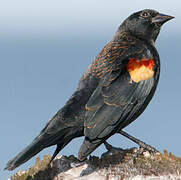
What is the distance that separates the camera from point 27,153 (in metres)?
8.00

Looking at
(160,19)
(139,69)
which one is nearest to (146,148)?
(139,69)

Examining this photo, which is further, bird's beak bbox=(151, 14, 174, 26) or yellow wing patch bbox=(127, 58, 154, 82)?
bird's beak bbox=(151, 14, 174, 26)

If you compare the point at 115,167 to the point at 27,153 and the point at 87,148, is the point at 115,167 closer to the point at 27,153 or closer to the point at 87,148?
the point at 87,148

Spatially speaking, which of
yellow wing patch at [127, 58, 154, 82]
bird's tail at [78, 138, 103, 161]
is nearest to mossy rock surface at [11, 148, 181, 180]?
bird's tail at [78, 138, 103, 161]

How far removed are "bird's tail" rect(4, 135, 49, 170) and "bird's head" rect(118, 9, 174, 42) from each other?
121 inches

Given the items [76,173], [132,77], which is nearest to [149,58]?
[132,77]

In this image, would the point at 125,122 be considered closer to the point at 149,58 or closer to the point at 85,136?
the point at 85,136

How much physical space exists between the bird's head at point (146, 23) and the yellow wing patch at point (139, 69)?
0.91m

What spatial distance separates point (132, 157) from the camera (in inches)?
349

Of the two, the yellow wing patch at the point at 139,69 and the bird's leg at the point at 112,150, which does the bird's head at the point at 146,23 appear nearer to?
the yellow wing patch at the point at 139,69

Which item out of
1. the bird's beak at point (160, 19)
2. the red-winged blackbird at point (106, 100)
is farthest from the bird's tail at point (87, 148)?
the bird's beak at point (160, 19)

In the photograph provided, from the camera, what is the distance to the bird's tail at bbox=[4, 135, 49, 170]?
26.2ft

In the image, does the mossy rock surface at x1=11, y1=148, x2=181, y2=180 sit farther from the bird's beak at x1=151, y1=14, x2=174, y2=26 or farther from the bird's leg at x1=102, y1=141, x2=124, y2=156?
the bird's beak at x1=151, y1=14, x2=174, y2=26

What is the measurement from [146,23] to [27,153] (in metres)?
3.74
